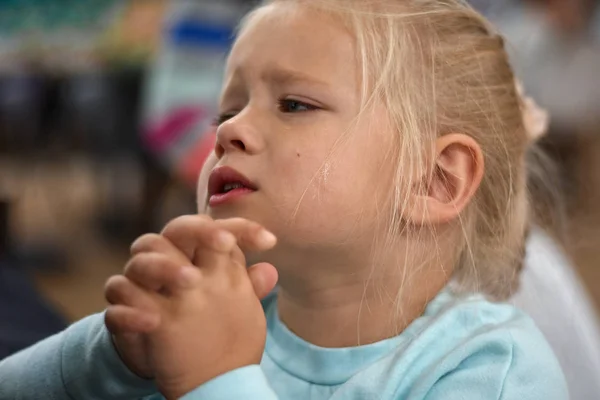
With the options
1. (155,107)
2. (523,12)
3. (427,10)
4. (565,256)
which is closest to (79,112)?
(155,107)

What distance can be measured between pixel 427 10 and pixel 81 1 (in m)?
2.84

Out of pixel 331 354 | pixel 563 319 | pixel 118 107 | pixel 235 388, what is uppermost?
pixel 235 388

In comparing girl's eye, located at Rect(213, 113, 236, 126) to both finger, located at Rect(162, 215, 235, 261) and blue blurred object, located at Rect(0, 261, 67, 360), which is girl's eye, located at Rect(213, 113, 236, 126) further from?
blue blurred object, located at Rect(0, 261, 67, 360)

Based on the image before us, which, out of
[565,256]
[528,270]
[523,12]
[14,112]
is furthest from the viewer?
[14,112]

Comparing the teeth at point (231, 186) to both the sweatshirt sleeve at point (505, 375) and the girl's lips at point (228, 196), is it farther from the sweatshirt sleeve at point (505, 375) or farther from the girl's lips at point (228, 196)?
the sweatshirt sleeve at point (505, 375)

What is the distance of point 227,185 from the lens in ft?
2.60

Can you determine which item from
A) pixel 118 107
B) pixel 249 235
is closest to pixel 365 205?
pixel 249 235

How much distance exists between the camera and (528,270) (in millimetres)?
1127

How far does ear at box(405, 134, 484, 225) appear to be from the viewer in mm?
828

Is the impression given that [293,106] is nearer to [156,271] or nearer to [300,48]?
[300,48]

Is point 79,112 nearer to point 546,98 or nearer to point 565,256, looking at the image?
point 546,98

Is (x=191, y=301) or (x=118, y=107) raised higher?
(x=191, y=301)

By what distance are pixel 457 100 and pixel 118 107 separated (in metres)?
2.85

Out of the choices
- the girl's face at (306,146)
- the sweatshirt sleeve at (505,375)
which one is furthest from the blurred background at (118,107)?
the sweatshirt sleeve at (505,375)
